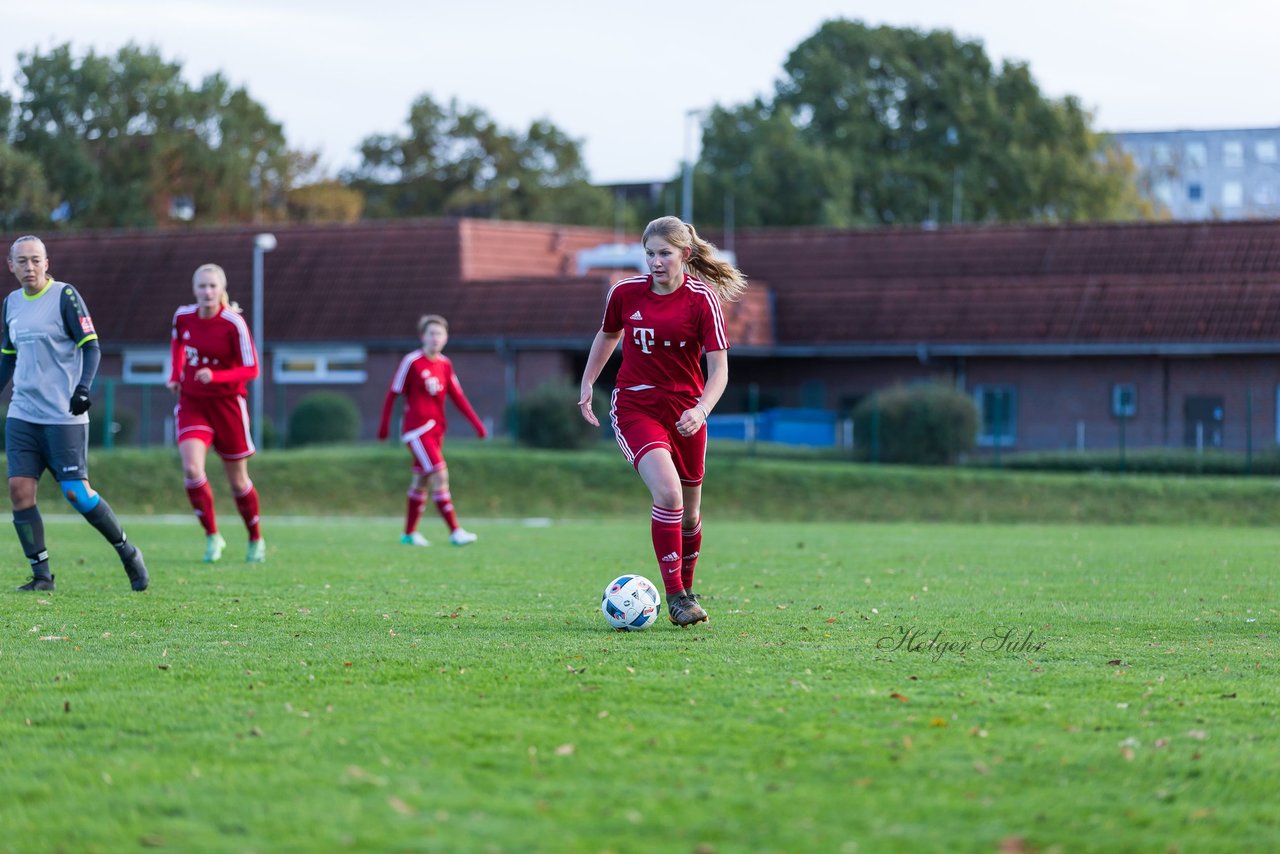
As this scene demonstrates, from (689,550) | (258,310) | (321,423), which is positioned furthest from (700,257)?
(258,310)

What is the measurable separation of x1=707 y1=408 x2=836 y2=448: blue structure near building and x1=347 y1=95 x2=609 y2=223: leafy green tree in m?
31.9

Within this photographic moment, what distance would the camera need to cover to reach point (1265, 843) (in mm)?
4742

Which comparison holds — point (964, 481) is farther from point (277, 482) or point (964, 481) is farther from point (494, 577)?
point (494, 577)

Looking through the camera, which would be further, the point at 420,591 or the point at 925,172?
the point at 925,172

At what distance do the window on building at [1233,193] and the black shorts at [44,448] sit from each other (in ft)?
359

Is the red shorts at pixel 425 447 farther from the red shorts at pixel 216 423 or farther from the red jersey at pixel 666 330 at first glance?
the red jersey at pixel 666 330

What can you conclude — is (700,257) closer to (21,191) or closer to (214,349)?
(214,349)

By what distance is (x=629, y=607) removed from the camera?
29.5 feet

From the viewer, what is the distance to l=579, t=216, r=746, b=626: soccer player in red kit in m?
9.07

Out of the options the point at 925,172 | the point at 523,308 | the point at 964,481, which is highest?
the point at 925,172

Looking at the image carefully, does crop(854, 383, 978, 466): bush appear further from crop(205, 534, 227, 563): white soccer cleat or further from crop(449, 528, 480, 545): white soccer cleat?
crop(205, 534, 227, 563): white soccer cleat

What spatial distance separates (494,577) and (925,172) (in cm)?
5451

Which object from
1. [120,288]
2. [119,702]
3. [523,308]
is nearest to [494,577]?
[119,702]

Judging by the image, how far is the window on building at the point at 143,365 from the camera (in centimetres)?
4719
